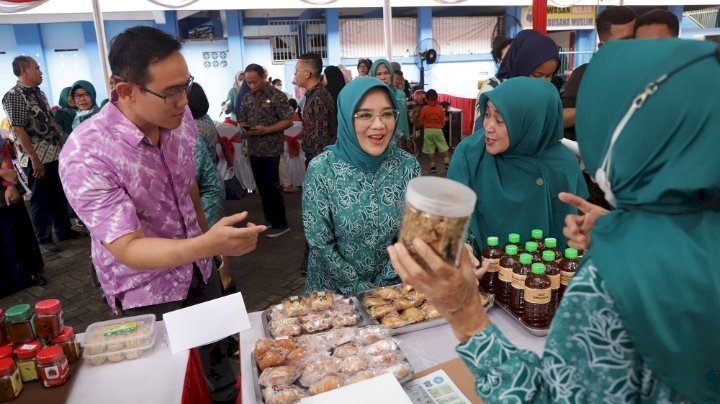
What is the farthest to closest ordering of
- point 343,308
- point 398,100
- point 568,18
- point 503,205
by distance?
point 568,18, point 398,100, point 503,205, point 343,308

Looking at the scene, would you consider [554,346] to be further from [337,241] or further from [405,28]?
[405,28]

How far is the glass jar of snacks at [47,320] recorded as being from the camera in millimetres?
1461

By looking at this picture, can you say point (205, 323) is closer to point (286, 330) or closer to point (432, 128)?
point (286, 330)

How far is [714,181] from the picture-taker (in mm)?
708

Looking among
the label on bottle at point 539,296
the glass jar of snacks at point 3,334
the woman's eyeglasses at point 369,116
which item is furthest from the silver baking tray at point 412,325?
the glass jar of snacks at point 3,334

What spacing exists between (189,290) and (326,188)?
699 mm

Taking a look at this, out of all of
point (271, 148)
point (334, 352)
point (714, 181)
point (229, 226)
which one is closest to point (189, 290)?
point (229, 226)

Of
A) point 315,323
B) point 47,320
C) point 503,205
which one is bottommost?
point 315,323

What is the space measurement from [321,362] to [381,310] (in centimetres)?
34

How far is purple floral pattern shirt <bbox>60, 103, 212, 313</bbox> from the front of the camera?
5.00ft

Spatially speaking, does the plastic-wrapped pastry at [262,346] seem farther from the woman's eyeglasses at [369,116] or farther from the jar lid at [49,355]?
the woman's eyeglasses at [369,116]

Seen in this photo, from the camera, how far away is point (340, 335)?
4.87 ft

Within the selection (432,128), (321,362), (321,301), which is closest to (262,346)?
(321,362)

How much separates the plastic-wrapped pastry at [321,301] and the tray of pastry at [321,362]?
0.14 metres
